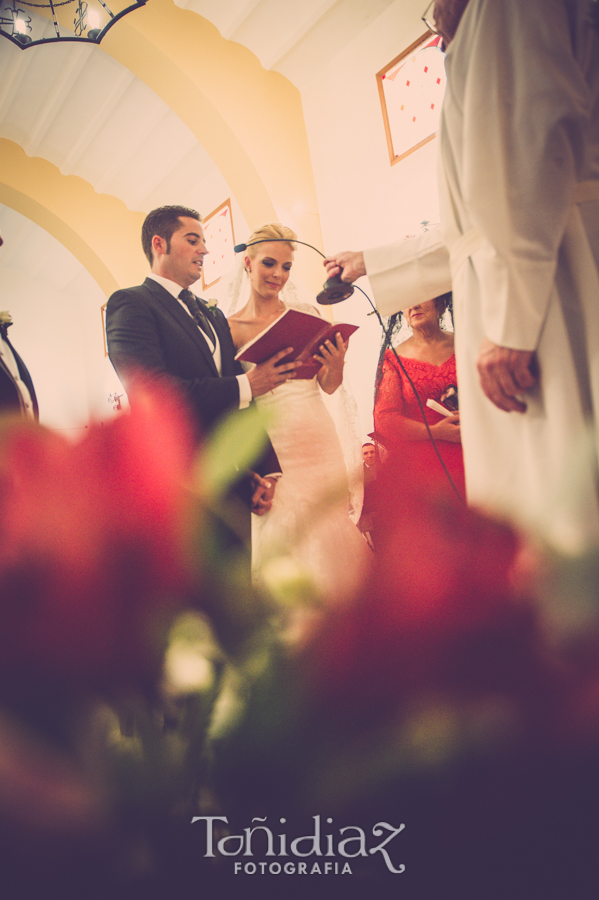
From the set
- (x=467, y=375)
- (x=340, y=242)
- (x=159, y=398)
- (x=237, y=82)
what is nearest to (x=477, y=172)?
(x=467, y=375)

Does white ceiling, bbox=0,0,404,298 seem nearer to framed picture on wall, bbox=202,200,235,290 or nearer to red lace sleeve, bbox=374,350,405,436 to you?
framed picture on wall, bbox=202,200,235,290

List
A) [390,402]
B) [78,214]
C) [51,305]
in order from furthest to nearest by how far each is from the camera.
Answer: [51,305] → [78,214] → [390,402]

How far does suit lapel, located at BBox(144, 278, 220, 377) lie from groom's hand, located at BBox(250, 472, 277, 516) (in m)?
0.40

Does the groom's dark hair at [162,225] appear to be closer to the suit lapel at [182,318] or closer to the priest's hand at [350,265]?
the suit lapel at [182,318]

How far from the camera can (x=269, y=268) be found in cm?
256

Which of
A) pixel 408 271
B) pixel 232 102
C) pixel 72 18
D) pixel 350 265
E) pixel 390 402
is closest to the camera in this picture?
pixel 408 271

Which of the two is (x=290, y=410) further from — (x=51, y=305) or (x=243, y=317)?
(x=51, y=305)

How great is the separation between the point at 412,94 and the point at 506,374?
4127mm

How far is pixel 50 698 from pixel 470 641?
0.14m

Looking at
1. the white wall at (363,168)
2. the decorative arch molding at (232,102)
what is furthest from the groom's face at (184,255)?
the decorative arch molding at (232,102)

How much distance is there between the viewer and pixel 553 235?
828 millimetres

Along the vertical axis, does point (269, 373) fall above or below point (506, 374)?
above

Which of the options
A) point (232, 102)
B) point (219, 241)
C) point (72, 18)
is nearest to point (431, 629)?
point (232, 102)

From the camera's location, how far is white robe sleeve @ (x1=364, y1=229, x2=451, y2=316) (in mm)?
1256
